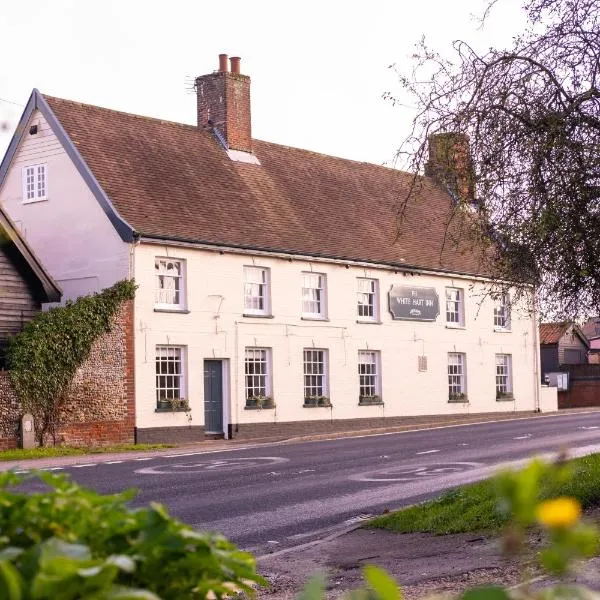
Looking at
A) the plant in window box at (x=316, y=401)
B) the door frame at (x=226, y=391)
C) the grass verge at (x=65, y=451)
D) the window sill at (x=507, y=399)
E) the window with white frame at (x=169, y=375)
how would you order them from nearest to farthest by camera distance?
the grass verge at (x=65, y=451) < the window with white frame at (x=169, y=375) < the door frame at (x=226, y=391) < the plant in window box at (x=316, y=401) < the window sill at (x=507, y=399)

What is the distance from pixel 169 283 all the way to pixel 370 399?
29.4 ft

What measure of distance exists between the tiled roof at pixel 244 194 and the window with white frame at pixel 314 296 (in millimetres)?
843

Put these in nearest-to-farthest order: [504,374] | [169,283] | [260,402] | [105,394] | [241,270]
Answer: [105,394], [169,283], [260,402], [241,270], [504,374]

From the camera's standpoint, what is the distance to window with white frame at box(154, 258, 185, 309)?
1158 inches

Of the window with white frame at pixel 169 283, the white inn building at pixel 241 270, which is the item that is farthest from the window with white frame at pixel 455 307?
the window with white frame at pixel 169 283

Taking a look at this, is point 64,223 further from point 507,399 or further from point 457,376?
point 507,399

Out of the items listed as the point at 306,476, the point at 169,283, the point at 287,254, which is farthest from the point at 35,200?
the point at 306,476

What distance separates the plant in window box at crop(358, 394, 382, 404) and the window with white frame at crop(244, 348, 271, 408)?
4.29 m

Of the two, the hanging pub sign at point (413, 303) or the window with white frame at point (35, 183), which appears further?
the hanging pub sign at point (413, 303)

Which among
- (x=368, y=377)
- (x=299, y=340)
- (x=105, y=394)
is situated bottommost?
(x=105, y=394)

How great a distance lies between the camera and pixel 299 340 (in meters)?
33.0

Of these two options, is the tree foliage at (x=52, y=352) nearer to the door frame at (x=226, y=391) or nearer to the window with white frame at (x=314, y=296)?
the door frame at (x=226, y=391)

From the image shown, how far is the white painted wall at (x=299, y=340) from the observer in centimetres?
2911

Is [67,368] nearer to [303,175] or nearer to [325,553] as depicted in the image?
[303,175]
